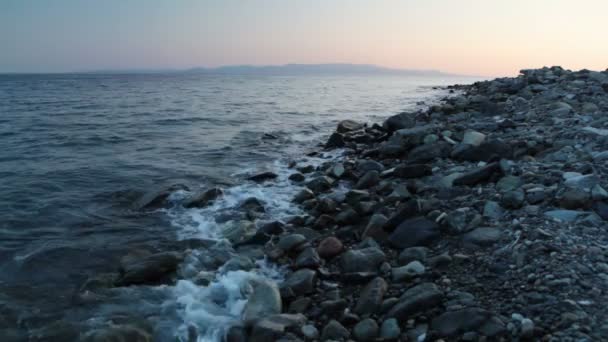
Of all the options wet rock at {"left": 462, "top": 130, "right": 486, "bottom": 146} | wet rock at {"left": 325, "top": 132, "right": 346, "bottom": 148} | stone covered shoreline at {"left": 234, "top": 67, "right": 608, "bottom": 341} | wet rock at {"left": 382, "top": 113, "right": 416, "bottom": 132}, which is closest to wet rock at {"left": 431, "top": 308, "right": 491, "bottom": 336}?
stone covered shoreline at {"left": 234, "top": 67, "right": 608, "bottom": 341}

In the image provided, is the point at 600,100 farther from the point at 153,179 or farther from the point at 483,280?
the point at 153,179

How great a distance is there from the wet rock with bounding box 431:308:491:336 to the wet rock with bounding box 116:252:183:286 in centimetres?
388

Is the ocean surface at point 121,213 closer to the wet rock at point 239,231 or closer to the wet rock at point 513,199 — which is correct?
the wet rock at point 239,231

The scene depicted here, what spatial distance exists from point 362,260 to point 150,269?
3.06 metres

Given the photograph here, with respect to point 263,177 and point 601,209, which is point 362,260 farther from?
point 263,177

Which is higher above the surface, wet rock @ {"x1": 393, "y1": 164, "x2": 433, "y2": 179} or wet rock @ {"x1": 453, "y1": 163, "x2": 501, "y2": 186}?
wet rock @ {"x1": 453, "y1": 163, "x2": 501, "y2": 186}

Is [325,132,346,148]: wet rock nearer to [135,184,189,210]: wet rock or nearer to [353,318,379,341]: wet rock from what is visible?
[135,184,189,210]: wet rock

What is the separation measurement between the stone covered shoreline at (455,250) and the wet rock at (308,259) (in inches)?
0.8

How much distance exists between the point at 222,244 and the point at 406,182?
404 centimetres

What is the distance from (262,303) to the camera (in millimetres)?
5102

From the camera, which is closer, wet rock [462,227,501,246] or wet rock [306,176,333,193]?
wet rock [462,227,501,246]

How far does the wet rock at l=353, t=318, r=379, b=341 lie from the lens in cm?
425

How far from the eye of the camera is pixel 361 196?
8438 mm

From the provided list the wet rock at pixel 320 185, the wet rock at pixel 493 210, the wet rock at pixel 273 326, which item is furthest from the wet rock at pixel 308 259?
the wet rock at pixel 320 185
